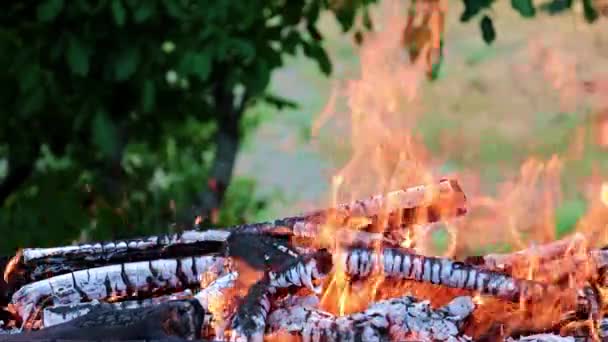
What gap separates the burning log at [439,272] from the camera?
1597 mm

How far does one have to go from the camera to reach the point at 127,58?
2.62 metres

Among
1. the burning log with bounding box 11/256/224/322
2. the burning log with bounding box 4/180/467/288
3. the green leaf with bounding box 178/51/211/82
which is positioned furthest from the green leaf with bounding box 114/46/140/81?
the burning log with bounding box 11/256/224/322

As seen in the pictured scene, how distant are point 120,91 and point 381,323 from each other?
1.61 meters

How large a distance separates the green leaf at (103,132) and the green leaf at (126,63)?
6.9 inches

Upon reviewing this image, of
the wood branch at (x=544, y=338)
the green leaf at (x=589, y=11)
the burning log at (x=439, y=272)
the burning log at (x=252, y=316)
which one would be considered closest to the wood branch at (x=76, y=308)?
the burning log at (x=252, y=316)

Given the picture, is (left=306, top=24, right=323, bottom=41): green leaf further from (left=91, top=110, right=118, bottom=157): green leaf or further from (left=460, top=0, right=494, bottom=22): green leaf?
(left=91, top=110, right=118, bottom=157): green leaf

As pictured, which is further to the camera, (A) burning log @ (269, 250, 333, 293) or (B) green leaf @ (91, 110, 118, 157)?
(B) green leaf @ (91, 110, 118, 157)

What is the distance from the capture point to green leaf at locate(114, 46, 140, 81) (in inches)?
102

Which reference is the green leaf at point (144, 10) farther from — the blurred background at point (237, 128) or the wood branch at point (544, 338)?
the wood branch at point (544, 338)

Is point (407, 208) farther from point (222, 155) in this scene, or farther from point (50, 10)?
point (222, 155)

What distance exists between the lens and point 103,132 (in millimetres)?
2752

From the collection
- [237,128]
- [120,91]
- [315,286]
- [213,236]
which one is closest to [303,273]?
[315,286]

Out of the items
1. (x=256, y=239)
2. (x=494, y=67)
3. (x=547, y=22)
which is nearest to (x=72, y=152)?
(x=256, y=239)

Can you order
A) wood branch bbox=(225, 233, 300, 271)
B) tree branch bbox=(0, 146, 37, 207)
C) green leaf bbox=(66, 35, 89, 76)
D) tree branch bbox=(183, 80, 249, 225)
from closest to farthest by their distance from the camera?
wood branch bbox=(225, 233, 300, 271)
green leaf bbox=(66, 35, 89, 76)
tree branch bbox=(0, 146, 37, 207)
tree branch bbox=(183, 80, 249, 225)
